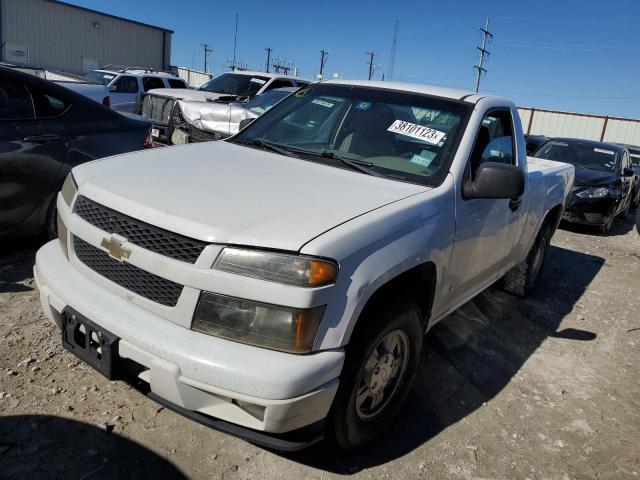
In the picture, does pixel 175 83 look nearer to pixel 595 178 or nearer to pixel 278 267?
pixel 595 178

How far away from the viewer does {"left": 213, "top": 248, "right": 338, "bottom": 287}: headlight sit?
6.57 feet

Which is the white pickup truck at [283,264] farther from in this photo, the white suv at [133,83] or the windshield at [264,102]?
the white suv at [133,83]

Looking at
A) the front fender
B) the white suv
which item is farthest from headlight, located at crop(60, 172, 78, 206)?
the white suv

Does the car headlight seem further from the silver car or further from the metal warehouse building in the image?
the metal warehouse building

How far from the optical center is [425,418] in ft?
9.93

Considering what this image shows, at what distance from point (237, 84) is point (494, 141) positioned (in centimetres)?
884

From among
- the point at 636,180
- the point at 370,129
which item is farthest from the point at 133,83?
the point at 370,129

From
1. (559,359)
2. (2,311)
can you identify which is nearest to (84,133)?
(2,311)

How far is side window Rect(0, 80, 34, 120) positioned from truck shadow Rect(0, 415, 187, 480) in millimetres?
2643

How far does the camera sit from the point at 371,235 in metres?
2.23

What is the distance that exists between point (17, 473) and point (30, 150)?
273 cm

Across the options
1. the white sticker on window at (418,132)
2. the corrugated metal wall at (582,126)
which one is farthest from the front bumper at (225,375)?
the corrugated metal wall at (582,126)

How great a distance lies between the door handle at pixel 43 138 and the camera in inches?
163

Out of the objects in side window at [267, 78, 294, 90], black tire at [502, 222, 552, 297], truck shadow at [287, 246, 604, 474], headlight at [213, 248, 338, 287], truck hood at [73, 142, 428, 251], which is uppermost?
side window at [267, 78, 294, 90]
